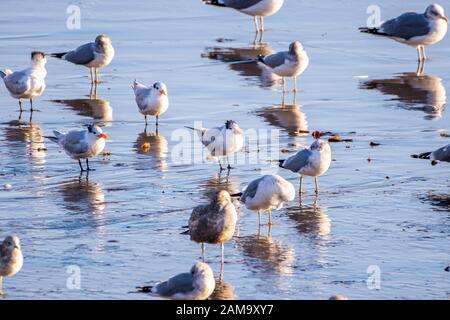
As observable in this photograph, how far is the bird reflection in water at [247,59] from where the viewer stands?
20.5 m

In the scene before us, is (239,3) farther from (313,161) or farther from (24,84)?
(313,161)

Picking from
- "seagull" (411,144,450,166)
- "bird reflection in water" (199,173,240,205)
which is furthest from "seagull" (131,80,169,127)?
"seagull" (411,144,450,166)

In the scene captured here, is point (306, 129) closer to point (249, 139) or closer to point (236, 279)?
point (249, 139)

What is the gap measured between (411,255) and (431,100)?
747cm

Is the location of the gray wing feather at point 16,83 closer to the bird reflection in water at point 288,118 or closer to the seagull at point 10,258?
the bird reflection in water at point 288,118

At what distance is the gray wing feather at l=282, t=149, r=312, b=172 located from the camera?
44.8ft

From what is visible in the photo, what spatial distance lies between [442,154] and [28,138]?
5873 mm

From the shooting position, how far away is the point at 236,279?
1078cm

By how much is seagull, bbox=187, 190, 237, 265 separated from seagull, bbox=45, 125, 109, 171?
Answer: 145 inches

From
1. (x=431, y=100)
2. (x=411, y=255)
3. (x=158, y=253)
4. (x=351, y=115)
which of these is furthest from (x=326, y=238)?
(x=431, y=100)

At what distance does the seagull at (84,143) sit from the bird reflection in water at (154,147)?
2.26ft

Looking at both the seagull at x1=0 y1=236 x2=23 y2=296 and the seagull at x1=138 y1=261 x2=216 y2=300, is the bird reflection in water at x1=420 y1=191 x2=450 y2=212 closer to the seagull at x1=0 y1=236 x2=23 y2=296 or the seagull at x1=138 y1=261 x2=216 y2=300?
the seagull at x1=138 y1=261 x2=216 y2=300
